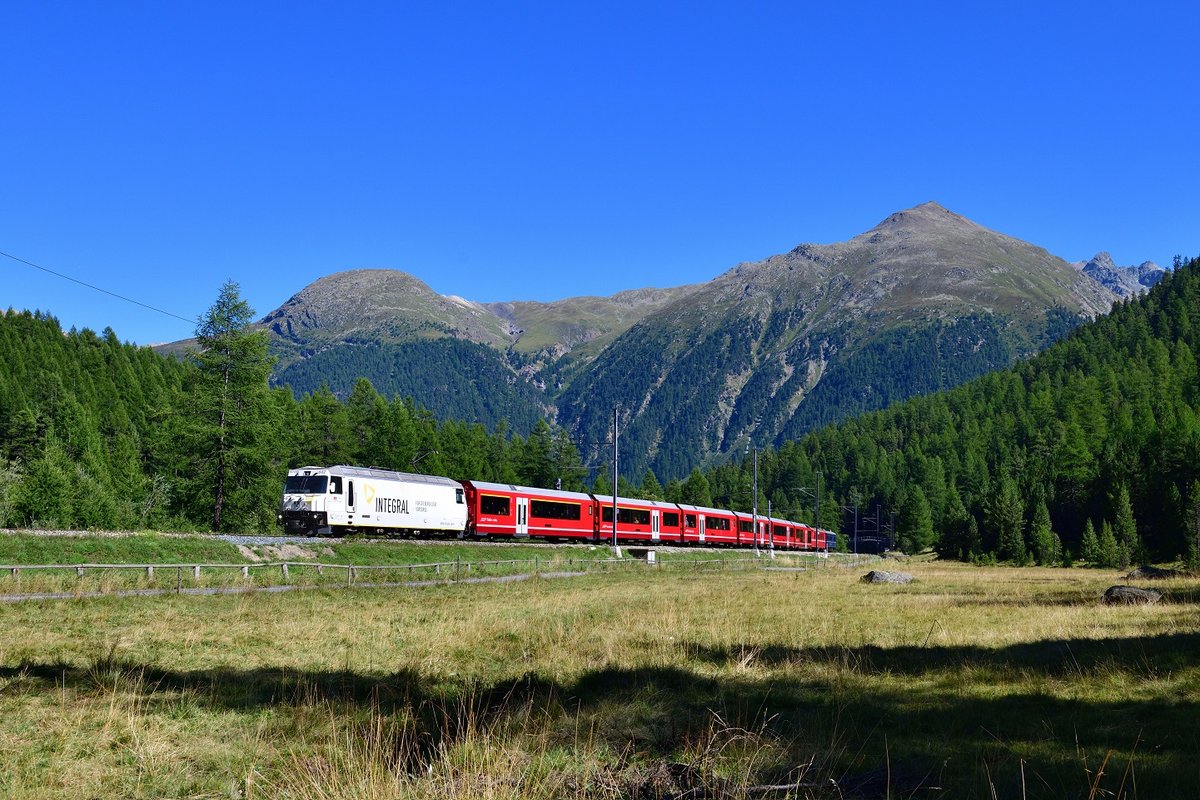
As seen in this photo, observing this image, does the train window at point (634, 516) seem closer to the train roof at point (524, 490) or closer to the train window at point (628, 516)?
the train window at point (628, 516)

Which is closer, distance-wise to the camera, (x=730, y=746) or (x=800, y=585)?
(x=730, y=746)

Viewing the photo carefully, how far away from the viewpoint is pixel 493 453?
134 meters

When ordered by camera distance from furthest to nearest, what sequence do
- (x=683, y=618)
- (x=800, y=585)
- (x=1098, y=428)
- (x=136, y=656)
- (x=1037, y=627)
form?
(x=1098, y=428) < (x=800, y=585) < (x=683, y=618) < (x=1037, y=627) < (x=136, y=656)

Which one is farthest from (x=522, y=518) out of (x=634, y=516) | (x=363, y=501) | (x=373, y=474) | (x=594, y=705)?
(x=594, y=705)

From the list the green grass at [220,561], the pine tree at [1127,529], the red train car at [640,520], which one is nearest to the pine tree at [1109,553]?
the pine tree at [1127,529]

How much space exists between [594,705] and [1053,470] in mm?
148892

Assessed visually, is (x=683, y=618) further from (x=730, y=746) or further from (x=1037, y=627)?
(x=730, y=746)

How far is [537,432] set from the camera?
132 metres

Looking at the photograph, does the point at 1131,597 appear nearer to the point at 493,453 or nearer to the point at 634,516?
the point at 634,516

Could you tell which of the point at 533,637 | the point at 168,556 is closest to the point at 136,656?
the point at 533,637

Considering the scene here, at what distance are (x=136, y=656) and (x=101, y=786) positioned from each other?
26.1 ft

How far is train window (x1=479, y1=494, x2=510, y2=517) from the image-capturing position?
5571 centimetres

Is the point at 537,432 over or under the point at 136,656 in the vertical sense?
over

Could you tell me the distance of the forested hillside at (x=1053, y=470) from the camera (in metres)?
104
